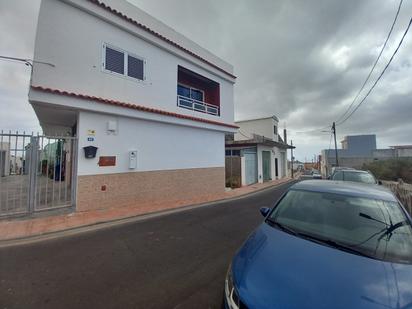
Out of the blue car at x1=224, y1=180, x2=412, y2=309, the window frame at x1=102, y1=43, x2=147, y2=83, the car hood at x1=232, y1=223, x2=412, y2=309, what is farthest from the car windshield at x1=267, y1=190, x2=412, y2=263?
the window frame at x1=102, y1=43, x2=147, y2=83

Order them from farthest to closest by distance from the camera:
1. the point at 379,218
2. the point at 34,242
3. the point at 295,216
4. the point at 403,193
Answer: the point at 403,193
the point at 34,242
the point at 295,216
the point at 379,218

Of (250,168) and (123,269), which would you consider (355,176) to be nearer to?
(123,269)

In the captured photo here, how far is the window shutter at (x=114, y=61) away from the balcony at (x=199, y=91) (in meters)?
4.13

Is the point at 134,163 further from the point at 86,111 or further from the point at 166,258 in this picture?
the point at 166,258

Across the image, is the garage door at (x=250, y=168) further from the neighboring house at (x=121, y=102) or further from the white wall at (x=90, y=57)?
the white wall at (x=90, y=57)

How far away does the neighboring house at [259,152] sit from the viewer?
18328 millimetres

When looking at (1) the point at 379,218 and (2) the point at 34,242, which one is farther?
(2) the point at 34,242

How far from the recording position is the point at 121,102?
7703 mm

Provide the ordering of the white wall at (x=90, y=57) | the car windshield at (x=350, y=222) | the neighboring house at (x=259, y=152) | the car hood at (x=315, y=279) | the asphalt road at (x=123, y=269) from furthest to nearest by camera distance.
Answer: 1. the neighboring house at (x=259, y=152)
2. the white wall at (x=90, y=57)
3. the asphalt road at (x=123, y=269)
4. the car windshield at (x=350, y=222)
5. the car hood at (x=315, y=279)

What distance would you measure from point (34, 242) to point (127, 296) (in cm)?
329

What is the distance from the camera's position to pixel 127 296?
275 cm

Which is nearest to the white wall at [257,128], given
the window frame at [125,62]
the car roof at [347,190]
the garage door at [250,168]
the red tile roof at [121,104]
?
the garage door at [250,168]

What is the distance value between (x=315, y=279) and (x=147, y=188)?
765 centimetres

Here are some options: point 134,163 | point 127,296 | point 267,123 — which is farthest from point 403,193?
point 267,123
